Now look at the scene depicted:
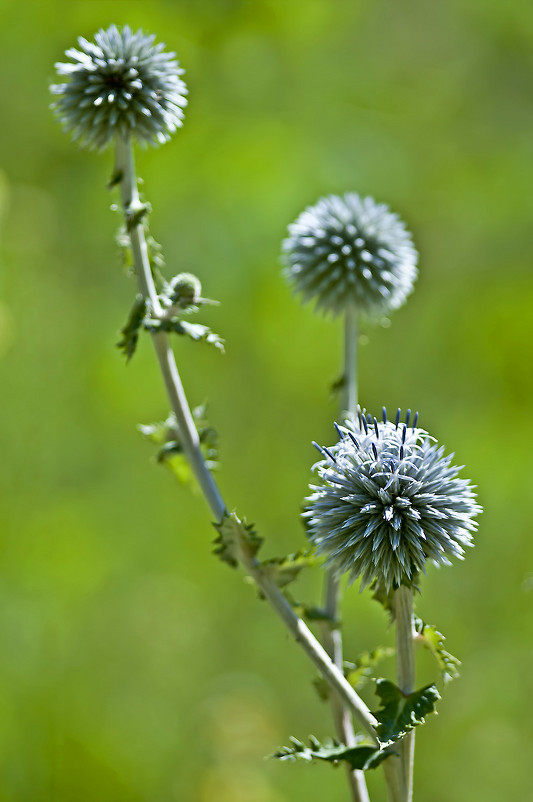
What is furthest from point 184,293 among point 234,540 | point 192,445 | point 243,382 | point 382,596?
point 243,382

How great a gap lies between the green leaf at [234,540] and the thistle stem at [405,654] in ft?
0.69

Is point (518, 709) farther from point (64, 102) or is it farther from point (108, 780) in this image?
point (64, 102)

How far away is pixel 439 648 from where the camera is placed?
3.67ft

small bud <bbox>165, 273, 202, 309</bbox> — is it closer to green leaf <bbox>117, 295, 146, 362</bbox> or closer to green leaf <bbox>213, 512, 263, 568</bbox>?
green leaf <bbox>117, 295, 146, 362</bbox>

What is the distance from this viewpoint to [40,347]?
3.18 m

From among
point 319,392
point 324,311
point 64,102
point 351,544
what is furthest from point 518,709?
point 64,102

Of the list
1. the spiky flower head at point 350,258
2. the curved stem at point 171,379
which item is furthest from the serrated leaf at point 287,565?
the spiky flower head at point 350,258

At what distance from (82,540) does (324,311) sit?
1.91 meters

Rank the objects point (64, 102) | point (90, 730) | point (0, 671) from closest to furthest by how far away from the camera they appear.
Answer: point (64, 102)
point (0, 671)
point (90, 730)

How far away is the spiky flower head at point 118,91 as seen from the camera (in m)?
1.42

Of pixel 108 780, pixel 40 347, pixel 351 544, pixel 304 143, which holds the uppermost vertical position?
pixel 304 143

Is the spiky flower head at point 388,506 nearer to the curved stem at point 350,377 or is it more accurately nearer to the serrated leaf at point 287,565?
the serrated leaf at point 287,565

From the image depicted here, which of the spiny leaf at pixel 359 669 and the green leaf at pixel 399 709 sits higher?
the spiny leaf at pixel 359 669

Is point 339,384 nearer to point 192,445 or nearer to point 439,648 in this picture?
point 192,445
